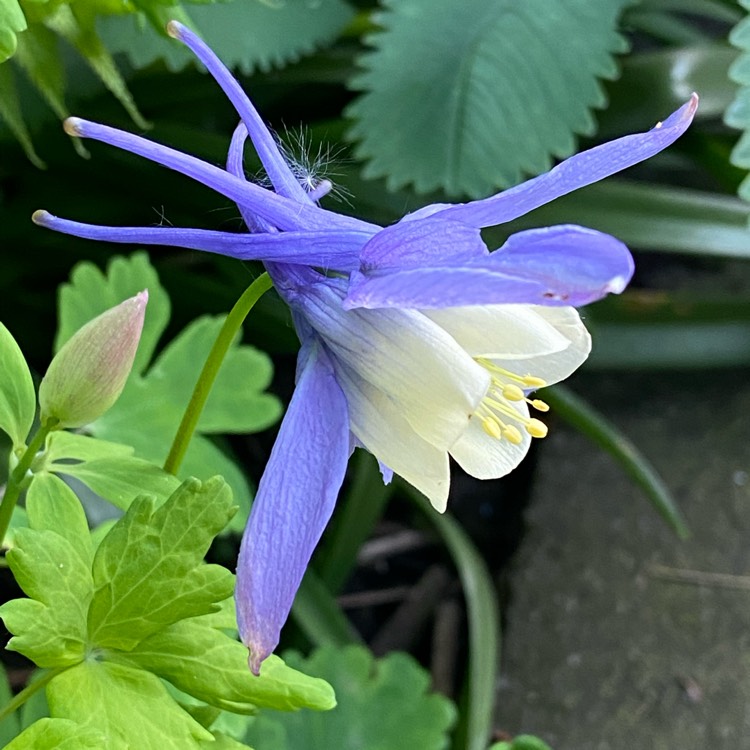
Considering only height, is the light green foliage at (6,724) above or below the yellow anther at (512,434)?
below

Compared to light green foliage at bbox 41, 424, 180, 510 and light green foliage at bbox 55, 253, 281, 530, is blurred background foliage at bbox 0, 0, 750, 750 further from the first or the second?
light green foliage at bbox 41, 424, 180, 510

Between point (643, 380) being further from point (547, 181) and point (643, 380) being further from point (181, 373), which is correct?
point (547, 181)

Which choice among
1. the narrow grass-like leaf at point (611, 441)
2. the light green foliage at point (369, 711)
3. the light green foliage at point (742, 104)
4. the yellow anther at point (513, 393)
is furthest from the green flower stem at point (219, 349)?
the narrow grass-like leaf at point (611, 441)

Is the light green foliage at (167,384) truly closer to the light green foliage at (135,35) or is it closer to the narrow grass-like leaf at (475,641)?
the light green foliage at (135,35)

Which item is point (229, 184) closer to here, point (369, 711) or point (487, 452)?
point (487, 452)

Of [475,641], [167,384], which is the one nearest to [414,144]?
[167,384]

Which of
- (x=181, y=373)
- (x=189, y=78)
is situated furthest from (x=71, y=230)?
(x=189, y=78)

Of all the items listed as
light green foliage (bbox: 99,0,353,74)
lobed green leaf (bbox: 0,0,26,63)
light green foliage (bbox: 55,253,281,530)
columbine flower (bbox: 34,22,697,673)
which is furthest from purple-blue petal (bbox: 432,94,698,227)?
light green foliage (bbox: 99,0,353,74)
